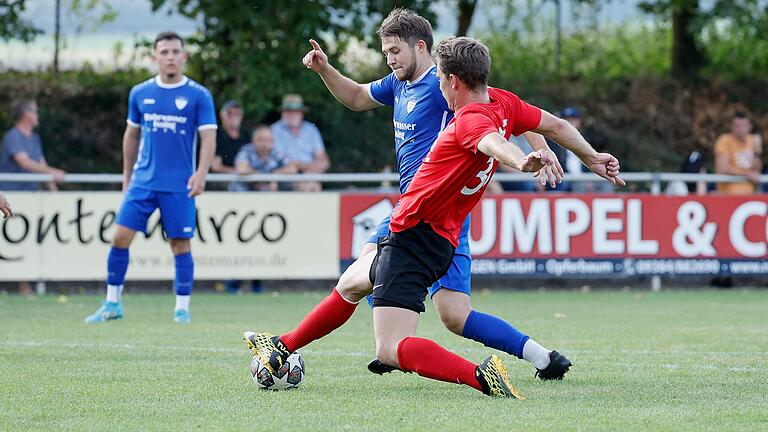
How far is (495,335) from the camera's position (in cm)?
707

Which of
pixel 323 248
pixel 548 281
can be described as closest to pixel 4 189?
pixel 323 248

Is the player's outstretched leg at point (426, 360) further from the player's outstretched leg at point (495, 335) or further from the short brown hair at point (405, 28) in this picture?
the short brown hair at point (405, 28)

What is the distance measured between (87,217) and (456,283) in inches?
329

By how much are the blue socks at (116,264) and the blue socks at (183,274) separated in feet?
1.41

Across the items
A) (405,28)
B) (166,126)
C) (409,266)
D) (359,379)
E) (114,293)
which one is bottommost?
(359,379)

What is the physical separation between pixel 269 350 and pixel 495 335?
3.92 feet

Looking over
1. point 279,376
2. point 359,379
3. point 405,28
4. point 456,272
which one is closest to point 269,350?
point 279,376

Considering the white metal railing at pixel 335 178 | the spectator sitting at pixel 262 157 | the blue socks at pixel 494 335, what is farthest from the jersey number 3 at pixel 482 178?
the spectator sitting at pixel 262 157

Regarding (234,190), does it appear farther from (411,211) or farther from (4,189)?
(411,211)

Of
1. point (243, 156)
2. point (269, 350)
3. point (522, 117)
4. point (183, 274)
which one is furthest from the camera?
point (243, 156)

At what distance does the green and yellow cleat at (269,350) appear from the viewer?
670 cm

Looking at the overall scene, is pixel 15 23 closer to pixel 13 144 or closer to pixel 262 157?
pixel 13 144

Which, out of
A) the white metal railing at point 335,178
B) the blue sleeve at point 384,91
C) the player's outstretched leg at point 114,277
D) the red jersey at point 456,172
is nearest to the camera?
the red jersey at point 456,172

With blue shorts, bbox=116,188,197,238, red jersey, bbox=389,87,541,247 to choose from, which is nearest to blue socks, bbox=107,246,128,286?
blue shorts, bbox=116,188,197,238
